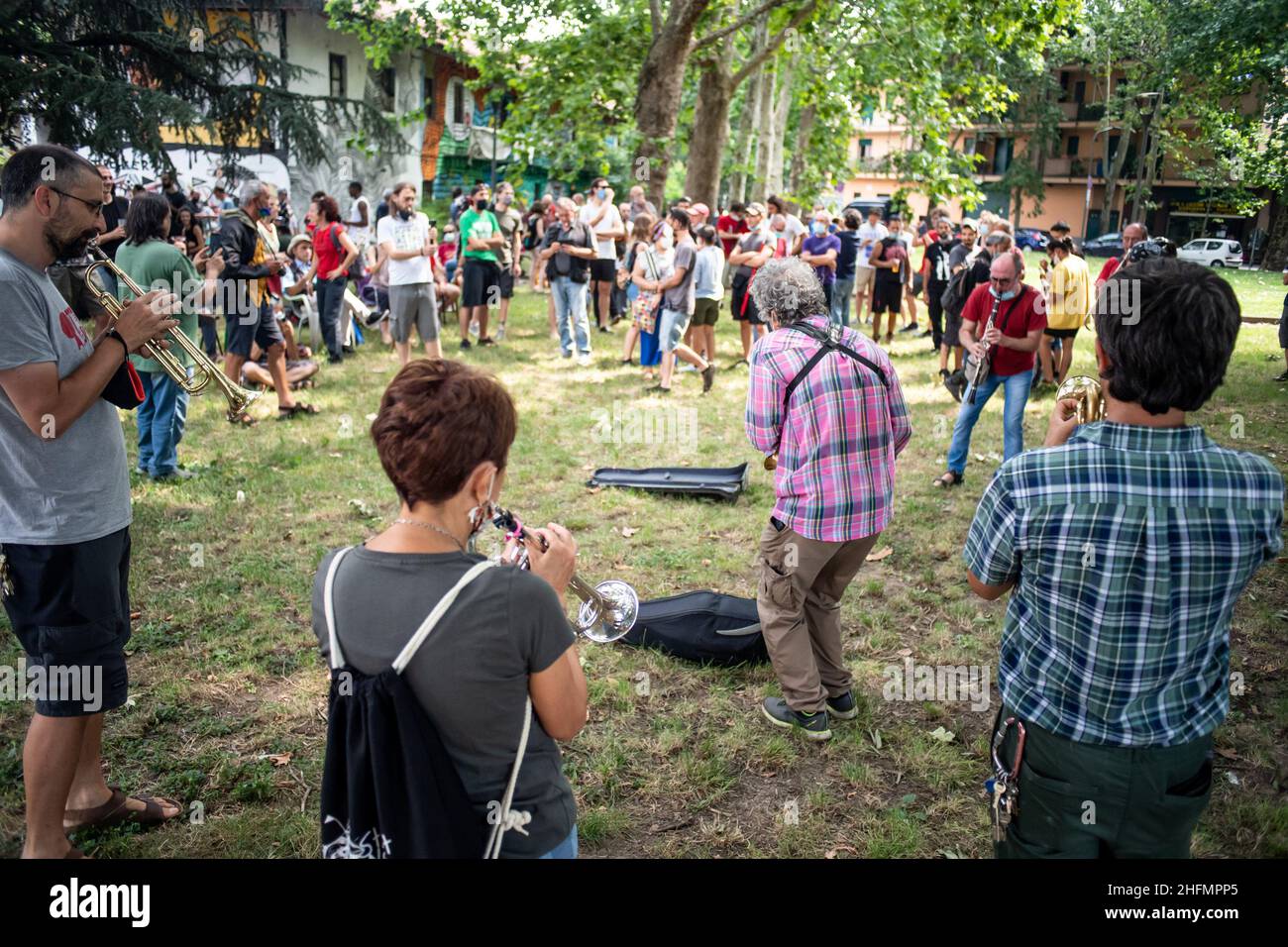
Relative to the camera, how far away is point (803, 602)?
13.4 ft

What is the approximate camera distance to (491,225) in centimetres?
1258

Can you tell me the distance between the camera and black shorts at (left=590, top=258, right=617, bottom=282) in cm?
1440

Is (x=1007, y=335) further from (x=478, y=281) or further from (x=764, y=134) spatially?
(x=764, y=134)

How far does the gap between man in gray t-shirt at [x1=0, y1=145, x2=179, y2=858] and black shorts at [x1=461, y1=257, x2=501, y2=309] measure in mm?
9697

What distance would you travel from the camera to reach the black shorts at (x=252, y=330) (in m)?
8.66

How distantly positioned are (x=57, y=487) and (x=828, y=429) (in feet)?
9.26

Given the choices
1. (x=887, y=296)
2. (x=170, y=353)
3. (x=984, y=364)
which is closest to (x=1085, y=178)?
(x=887, y=296)

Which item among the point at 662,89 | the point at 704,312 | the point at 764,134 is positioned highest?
the point at 764,134

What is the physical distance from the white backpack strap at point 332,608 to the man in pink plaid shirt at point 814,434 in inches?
90.0

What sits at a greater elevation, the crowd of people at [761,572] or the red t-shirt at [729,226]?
the red t-shirt at [729,226]

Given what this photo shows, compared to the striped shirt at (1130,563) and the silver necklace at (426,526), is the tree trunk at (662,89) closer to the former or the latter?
the striped shirt at (1130,563)

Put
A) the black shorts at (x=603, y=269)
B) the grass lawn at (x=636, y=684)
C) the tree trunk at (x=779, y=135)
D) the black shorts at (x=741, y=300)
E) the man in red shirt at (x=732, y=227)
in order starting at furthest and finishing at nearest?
the tree trunk at (x=779, y=135) → the man in red shirt at (x=732, y=227) → the black shorts at (x=603, y=269) → the black shorts at (x=741, y=300) → the grass lawn at (x=636, y=684)

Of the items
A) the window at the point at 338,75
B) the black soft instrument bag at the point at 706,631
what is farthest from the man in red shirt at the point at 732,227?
the window at the point at 338,75
